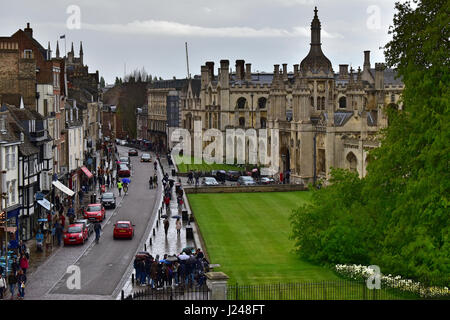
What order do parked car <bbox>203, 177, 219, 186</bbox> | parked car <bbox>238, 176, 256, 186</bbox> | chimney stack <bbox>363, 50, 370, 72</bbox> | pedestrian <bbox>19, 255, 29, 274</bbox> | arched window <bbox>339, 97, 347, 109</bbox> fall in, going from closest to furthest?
pedestrian <bbox>19, 255, 29, 274</bbox> → parked car <bbox>203, 177, 219, 186</bbox> → parked car <bbox>238, 176, 256, 186</bbox> → arched window <bbox>339, 97, 347, 109</bbox> → chimney stack <bbox>363, 50, 370, 72</bbox>

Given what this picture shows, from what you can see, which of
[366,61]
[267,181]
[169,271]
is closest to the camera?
[169,271]

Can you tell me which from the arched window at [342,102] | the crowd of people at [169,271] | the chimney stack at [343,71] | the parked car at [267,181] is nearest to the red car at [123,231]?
the crowd of people at [169,271]

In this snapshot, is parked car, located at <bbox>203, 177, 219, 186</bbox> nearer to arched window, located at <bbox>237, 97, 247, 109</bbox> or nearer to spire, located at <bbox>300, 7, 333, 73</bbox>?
spire, located at <bbox>300, 7, 333, 73</bbox>

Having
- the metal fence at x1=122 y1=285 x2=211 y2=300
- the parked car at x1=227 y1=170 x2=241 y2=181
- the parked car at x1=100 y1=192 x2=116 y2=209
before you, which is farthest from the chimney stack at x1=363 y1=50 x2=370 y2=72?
the metal fence at x1=122 y1=285 x2=211 y2=300

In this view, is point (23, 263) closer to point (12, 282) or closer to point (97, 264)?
point (12, 282)

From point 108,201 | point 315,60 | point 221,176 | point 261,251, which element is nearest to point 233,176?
point 221,176

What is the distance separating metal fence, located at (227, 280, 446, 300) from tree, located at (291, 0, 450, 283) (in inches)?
46.2

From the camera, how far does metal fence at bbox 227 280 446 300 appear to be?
29250 mm

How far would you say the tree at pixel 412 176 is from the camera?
2891 cm

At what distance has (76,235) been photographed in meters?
45.2

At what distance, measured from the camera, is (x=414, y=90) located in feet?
103

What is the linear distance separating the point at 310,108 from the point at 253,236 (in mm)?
36489

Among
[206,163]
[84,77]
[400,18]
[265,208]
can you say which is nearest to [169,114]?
[84,77]

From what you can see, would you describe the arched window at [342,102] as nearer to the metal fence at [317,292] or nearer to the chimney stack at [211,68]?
the chimney stack at [211,68]
